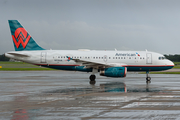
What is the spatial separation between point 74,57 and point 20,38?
7.41 m

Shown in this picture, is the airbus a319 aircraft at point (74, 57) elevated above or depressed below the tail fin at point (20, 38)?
below

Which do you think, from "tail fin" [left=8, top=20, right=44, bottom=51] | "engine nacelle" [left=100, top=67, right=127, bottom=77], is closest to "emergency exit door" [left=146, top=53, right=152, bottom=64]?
"engine nacelle" [left=100, top=67, right=127, bottom=77]

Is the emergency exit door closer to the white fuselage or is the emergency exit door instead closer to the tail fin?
the white fuselage

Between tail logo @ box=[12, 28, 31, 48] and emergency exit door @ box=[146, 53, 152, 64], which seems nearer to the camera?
emergency exit door @ box=[146, 53, 152, 64]

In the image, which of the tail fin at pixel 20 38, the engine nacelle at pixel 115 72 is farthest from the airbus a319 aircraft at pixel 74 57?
the engine nacelle at pixel 115 72

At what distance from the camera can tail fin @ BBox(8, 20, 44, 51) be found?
3112 cm

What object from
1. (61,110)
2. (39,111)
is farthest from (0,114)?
(61,110)

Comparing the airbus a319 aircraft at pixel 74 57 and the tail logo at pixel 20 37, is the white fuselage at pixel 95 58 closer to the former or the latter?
the airbus a319 aircraft at pixel 74 57

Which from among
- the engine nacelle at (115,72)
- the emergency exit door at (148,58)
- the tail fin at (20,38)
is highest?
the tail fin at (20,38)

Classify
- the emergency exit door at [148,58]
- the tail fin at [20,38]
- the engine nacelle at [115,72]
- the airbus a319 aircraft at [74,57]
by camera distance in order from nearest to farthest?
the engine nacelle at [115,72] < the airbus a319 aircraft at [74,57] < the emergency exit door at [148,58] < the tail fin at [20,38]

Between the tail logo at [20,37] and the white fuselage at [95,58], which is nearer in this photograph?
the white fuselage at [95,58]

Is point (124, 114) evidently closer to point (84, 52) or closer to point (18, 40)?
point (84, 52)

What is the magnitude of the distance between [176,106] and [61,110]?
5505 mm

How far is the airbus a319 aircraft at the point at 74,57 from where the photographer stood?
97.8 ft
